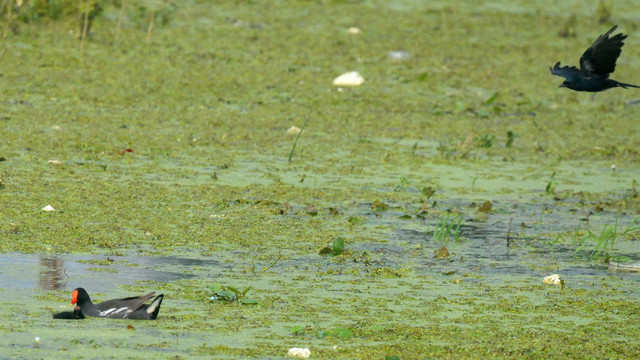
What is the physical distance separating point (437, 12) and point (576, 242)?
383 inches

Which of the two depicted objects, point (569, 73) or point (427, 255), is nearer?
point (569, 73)

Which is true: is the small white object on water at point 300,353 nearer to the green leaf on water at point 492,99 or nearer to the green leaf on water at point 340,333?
the green leaf on water at point 340,333

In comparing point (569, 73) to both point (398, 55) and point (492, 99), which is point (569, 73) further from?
point (398, 55)

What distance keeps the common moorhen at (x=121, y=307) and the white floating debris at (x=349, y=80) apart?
22.8 ft

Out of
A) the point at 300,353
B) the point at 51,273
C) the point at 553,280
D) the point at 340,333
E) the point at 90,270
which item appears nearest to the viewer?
the point at 300,353

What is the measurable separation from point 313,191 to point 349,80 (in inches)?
160

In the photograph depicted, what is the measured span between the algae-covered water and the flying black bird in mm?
969

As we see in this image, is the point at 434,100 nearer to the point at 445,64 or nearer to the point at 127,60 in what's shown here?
the point at 445,64

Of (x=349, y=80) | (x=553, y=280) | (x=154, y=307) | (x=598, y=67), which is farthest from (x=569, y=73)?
(x=349, y=80)

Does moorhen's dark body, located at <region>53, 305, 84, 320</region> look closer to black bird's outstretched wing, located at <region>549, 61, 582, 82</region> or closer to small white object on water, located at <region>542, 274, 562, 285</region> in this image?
small white object on water, located at <region>542, 274, 562, 285</region>

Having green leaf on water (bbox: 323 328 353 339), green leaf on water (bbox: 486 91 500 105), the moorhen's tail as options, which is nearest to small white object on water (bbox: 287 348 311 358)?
green leaf on water (bbox: 323 328 353 339)

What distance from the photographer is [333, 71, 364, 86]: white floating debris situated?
1127cm

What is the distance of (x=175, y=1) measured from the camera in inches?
596

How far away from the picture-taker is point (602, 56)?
5691mm
